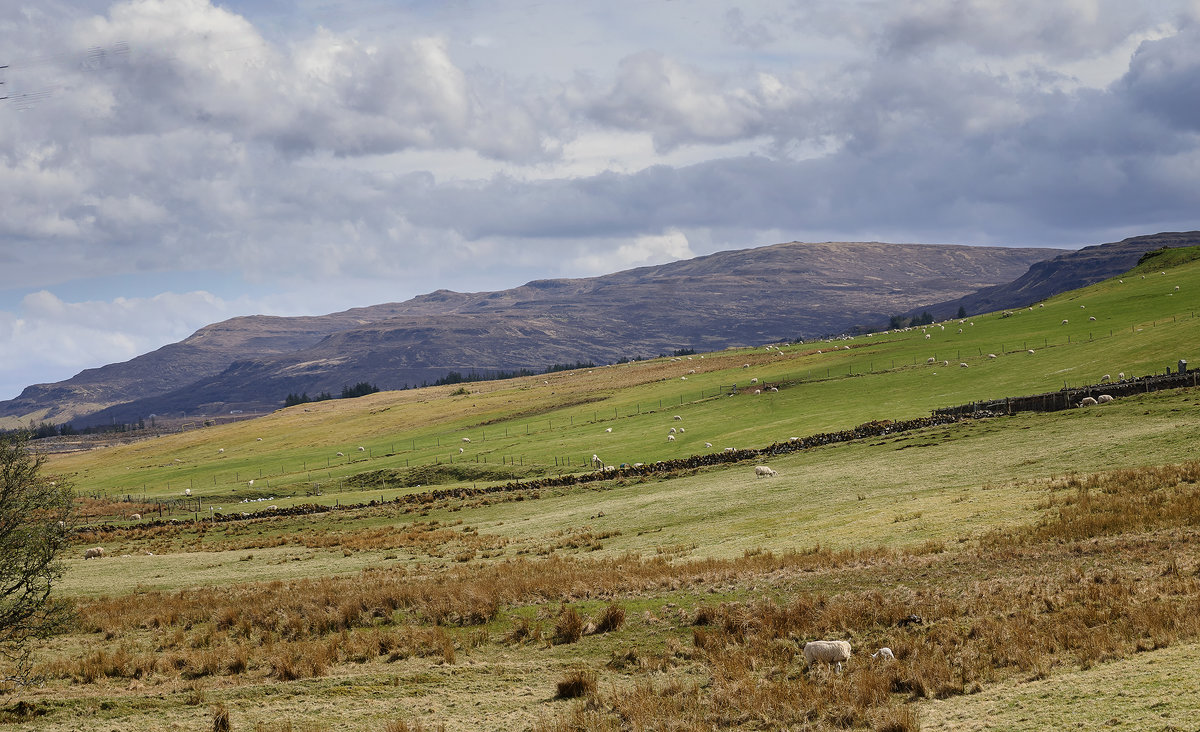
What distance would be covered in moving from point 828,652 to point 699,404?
288ft

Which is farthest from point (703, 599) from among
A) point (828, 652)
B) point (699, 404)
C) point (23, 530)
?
point (699, 404)

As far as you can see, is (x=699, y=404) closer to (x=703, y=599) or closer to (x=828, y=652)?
(x=703, y=599)

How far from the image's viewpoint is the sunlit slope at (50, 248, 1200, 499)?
7894 centimetres

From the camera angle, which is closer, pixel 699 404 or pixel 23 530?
pixel 23 530

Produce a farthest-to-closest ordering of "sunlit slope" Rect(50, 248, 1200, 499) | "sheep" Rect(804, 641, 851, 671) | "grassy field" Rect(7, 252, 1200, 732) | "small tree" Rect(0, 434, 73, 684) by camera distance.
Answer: "sunlit slope" Rect(50, 248, 1200, 499)
"small tree" Rect(0, 434, 73, 684)
"sheep" Rect(804, 641, 851, 671)
"grassy field" Rect(7, 252, 1200, 732)

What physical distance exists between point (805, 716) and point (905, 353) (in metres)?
109

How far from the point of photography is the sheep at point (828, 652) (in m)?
18.4

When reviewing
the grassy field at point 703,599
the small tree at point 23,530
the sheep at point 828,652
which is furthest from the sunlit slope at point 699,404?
the small tree at point 23,530

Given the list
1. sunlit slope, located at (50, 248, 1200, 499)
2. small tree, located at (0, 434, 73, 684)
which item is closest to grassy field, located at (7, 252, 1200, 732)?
small tree, located at (0, 434, 73, 684)

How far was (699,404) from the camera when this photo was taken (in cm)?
10606

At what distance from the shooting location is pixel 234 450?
143m

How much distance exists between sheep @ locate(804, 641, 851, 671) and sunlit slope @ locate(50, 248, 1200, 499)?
55.0 meters

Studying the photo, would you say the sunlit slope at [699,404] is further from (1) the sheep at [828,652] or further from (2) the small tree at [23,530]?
(2) the small tree at [23,530]

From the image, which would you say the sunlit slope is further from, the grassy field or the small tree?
the small tree
